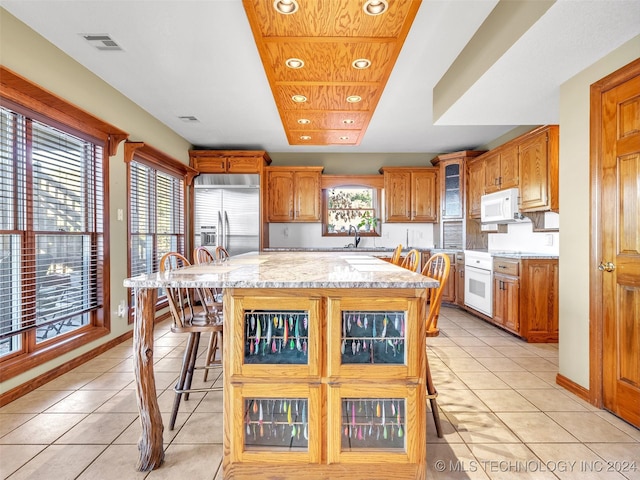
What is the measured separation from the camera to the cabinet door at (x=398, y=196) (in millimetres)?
5984

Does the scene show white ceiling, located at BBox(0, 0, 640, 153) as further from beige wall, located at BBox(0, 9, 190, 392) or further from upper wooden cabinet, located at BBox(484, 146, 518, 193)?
upper wooden cabinet, located at BBox(484, 146, 518, 193)

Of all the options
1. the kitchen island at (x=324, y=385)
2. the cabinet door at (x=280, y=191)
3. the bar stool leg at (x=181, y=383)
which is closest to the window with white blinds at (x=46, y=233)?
the bar stool leg at (x=181, y=383)

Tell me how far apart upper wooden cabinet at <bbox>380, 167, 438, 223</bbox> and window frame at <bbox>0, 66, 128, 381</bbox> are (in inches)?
160

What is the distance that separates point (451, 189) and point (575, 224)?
10.7ft

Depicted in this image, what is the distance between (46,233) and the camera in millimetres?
2746

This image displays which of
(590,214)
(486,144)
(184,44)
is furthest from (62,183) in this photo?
(486,144)

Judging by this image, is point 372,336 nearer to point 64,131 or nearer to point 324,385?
point 324,385

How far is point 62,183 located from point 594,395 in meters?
4.31

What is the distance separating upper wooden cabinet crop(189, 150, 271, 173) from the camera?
5625mm

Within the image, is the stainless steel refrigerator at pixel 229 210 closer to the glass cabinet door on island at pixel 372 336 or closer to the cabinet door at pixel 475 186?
the cabinet door at pixel 475 186

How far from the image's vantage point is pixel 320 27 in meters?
2.12

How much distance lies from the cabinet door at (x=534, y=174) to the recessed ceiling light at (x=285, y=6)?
3.04 meters

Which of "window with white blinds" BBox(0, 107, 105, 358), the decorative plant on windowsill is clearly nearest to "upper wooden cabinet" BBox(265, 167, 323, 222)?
the decorative plant on windowsill

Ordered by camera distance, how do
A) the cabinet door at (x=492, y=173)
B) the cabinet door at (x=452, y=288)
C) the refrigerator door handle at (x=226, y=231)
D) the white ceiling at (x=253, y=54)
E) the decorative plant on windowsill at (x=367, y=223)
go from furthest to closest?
1. the decorative plant on windowsill at (x=367, y=223)
2. the refrigerator door handle at (x=226, y=231)
3. the cabinet door at (x=452, y=288)
4. the cabinet door at (x=492, y=173)
5. the white ceiling at (x=253, y=54)
